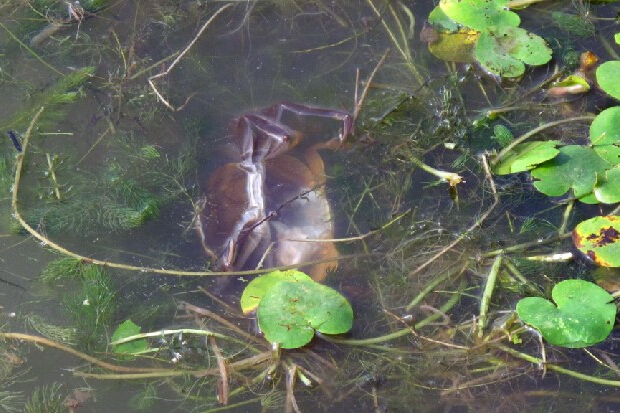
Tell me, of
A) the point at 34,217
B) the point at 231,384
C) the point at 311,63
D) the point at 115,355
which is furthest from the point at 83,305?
the point at 311,63

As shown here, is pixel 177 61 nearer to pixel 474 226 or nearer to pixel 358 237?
pixel 358 237

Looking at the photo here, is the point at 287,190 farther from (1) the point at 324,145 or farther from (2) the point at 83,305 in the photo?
(2) the point at 83,305

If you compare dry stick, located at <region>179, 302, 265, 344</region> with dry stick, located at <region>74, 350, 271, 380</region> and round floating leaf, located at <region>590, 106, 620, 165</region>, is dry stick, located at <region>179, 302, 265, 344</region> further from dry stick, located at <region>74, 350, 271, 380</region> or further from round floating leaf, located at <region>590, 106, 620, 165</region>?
round floating leaf, located at <region>590, 106, 620, 165</region>

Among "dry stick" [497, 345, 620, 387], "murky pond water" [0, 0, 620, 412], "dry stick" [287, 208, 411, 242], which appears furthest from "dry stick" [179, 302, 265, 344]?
"dry stick" [497, 345, 620, 387]

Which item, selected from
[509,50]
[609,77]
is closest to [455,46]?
[509,50]

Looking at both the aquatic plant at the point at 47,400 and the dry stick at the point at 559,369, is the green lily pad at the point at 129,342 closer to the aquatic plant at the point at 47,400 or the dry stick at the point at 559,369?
the aquatic plant at the point at 47,400

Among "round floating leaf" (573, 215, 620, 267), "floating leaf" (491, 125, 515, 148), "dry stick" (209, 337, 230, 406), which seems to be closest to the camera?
"dry stick" (209, 337, 230, 406)
